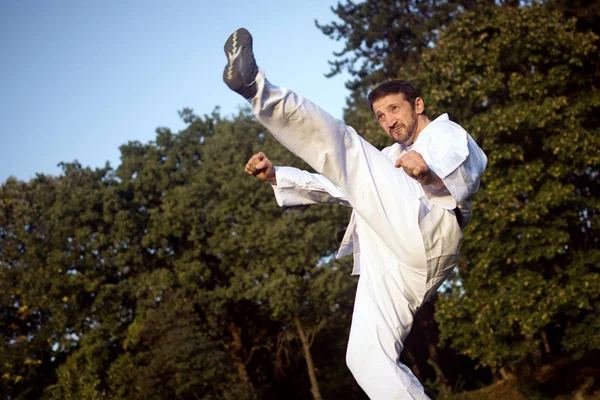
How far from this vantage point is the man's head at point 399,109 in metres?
3.97

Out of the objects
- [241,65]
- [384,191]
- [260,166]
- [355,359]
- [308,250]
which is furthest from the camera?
[308,250]

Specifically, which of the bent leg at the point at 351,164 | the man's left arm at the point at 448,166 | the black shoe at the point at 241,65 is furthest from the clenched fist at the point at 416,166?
the black shoe at the point at 241,65

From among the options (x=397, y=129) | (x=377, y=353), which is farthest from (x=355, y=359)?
(x=397, y=129)

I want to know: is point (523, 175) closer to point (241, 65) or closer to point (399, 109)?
point (399, 109)

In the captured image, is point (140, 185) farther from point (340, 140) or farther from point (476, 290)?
point (340, 140)

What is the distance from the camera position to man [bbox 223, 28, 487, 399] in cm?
298

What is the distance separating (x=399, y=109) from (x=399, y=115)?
35mm

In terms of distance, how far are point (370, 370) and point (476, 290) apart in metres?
13.1

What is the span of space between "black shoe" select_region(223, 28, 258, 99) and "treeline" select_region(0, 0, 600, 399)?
41.7 ft

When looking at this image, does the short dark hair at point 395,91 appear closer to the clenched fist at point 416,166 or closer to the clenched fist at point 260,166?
the clenched fist at point 260,166

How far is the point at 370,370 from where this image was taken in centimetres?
337

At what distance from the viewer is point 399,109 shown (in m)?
3.97

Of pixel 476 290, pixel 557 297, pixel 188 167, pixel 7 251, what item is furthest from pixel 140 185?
pixel 557 297

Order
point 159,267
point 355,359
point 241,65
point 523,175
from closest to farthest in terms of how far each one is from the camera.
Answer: point 241,65 → point 355,359 → point 523,175 → point 159,267
